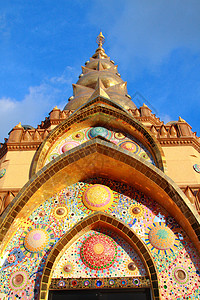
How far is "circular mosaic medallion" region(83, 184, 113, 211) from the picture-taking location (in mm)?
6895

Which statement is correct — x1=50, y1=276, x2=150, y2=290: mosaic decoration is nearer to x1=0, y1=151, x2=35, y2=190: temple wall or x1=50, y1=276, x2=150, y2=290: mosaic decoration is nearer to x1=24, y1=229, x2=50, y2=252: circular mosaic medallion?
x1=24, y1=229, x2=50, y2=252: circular mosaic medallion

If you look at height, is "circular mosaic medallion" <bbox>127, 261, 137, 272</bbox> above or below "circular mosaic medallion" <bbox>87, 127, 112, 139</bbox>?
below

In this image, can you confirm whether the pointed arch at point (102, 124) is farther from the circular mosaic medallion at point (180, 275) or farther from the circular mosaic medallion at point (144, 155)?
the circular mosaic medallion at point (180, 275)

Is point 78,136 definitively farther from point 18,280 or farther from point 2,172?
point 18,280

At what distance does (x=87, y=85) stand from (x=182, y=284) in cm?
1164

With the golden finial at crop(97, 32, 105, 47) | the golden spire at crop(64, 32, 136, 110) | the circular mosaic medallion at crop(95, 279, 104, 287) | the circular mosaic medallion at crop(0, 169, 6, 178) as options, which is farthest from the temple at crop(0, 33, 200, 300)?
the golden finial at crop(97, 32, 105, 47)

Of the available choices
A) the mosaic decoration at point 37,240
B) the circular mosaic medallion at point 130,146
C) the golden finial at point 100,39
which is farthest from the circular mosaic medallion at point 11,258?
the golden finial at point 100,39

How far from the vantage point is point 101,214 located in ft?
21.8

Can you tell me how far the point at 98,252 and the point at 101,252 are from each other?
7 cm

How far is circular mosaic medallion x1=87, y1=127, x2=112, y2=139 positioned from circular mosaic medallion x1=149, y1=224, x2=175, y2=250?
3249 millimetres

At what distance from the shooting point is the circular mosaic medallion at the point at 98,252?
6191mm

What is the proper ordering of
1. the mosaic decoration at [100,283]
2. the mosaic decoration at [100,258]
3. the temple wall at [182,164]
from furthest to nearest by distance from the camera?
1. the temple wall at [182,164]
2. the mosaic decoration at [100,258]
3. the mosaic decoration at [100,283]

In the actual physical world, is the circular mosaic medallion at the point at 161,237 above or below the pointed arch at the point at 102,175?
below

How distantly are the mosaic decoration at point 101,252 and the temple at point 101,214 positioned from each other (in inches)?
0.8
